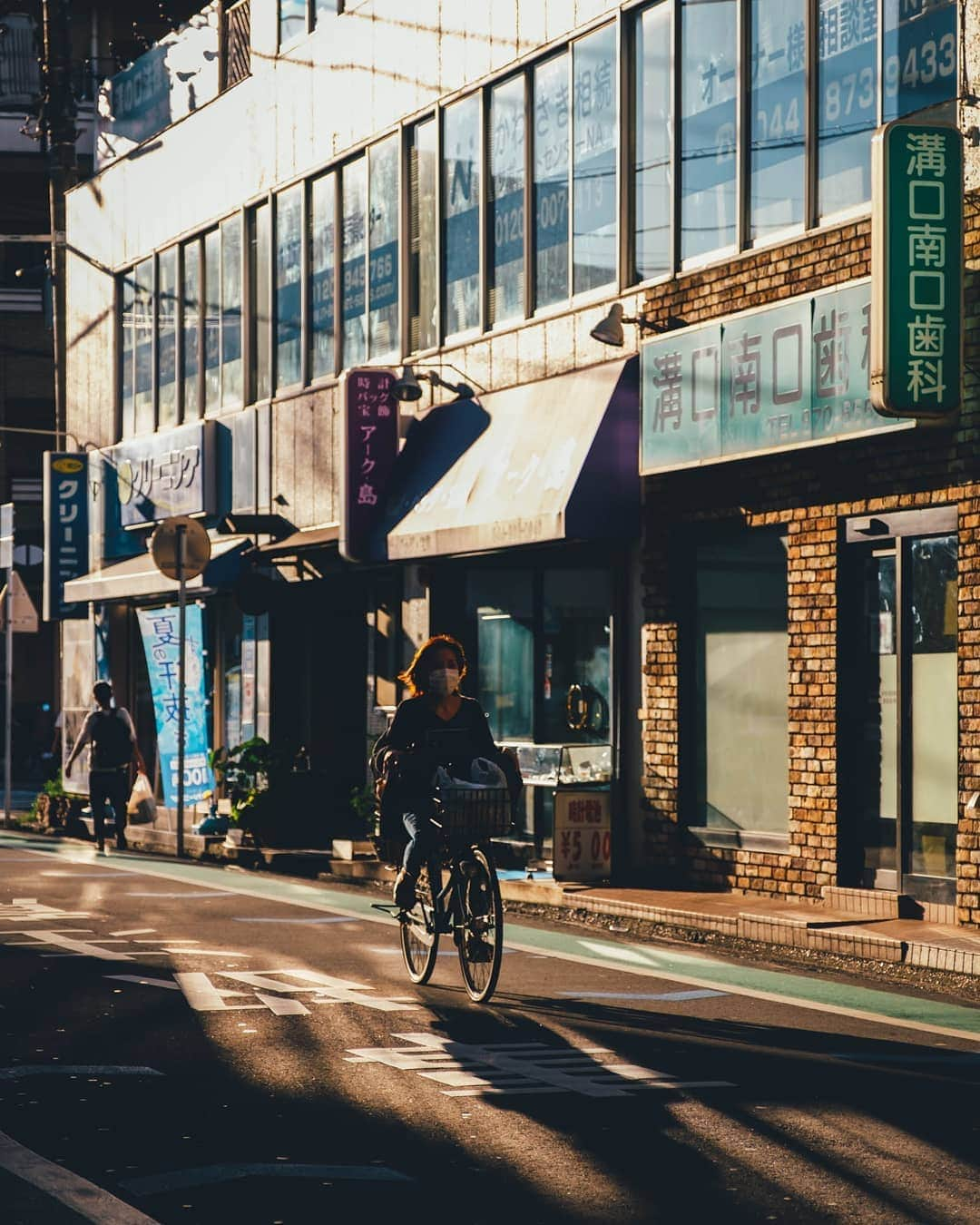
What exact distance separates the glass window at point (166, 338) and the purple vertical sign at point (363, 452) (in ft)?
25.1

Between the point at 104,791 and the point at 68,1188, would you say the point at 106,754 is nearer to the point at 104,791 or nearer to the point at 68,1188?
the point at 104,791

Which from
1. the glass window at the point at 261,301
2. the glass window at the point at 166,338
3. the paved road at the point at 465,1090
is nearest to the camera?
the paved road at the point at 465,1090

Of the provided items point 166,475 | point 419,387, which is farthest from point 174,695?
point 419,387

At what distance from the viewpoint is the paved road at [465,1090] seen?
6215 millimetres

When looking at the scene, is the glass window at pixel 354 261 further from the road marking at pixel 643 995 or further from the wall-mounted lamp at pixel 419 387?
the road marking at pixel 643 995

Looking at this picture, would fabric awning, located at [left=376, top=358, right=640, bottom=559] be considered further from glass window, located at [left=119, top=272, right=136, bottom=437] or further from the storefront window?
glass window, located at [left=119, top=272, right=136, bottom=437]

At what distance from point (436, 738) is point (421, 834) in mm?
505

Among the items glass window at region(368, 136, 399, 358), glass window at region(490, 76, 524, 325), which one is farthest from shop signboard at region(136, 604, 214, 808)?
glass window at region(490, 76, 524, 325)

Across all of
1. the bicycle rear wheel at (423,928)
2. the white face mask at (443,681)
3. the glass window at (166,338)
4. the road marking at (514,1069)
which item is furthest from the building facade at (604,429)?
the road marking at (514,1069)

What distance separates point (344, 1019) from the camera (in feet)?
31.8

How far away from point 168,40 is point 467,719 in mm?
20759

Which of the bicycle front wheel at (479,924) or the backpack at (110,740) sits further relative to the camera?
the backpack at (110,740)

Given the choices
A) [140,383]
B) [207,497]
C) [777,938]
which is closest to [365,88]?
[207,497]

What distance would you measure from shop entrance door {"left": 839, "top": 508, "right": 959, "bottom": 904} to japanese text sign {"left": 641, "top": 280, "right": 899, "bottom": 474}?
0.88m
